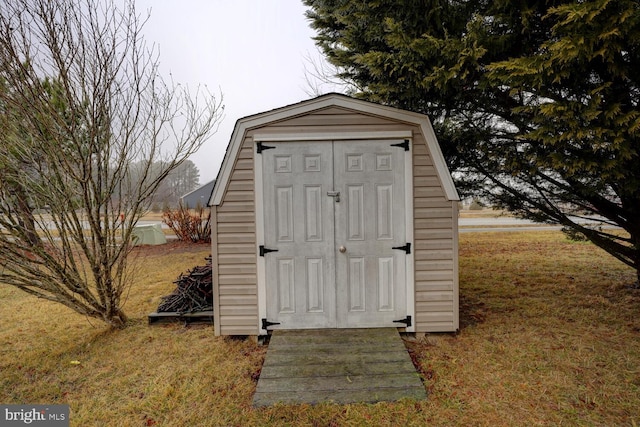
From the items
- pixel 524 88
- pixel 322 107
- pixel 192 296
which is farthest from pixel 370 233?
→ pixel 192 296

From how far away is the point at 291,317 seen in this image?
138 inches

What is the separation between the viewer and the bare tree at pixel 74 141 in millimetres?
3160

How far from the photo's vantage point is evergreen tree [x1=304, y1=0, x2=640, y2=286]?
2.68 m

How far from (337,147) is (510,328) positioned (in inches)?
121

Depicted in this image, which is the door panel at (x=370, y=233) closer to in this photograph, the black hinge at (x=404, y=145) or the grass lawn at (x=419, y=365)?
the black hinge at (x=404, y=145)

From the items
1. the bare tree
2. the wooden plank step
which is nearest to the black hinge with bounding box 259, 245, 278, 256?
the wooden plank step

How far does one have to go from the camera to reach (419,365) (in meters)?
3.02

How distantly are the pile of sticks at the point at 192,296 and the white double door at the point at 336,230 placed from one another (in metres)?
1.48

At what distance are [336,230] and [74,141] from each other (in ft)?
10.0
